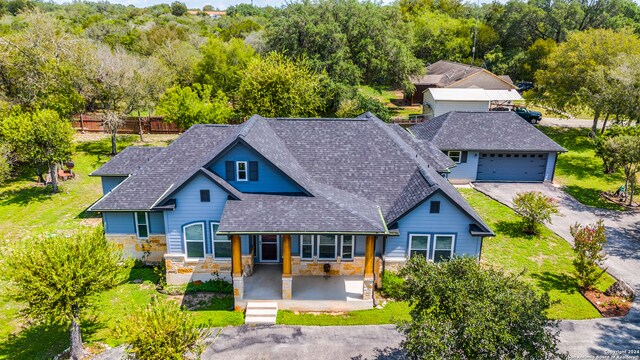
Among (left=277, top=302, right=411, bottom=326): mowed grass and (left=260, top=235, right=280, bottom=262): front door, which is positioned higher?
(left=260, top=235, right=280, bottom=262): front door

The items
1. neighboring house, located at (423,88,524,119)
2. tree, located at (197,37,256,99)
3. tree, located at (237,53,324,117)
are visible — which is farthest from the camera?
tree, located at (197,37,256,99)

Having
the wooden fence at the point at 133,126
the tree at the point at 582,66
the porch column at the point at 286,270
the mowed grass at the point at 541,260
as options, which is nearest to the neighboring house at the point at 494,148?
the mowed grass at the point at 541,260

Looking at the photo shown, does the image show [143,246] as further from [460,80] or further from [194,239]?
[460,80]

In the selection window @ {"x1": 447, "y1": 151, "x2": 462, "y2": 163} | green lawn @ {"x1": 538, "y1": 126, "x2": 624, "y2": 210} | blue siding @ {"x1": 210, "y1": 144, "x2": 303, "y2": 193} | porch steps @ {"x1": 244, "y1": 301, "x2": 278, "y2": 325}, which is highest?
blue siding @ {"x1": 210, "y1": 144, "x2": 303, "y2": 193}

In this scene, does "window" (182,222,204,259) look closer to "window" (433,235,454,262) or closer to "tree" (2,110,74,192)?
"window" (433,235,454,262)

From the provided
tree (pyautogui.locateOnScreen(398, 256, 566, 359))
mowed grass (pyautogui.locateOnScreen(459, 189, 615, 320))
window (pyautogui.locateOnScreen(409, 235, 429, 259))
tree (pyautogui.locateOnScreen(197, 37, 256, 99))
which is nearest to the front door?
window (pyautogui.locateOnScreen(409, 235, 429, 259))

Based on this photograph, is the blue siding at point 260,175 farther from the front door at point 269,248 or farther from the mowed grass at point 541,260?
the mowed grass at point 541,260

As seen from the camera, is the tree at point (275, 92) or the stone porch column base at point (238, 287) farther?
the tree at point (275, 92)

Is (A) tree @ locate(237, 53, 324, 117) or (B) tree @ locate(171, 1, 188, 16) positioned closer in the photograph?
(A) tree @ locate(237, 53, 324, 117)
